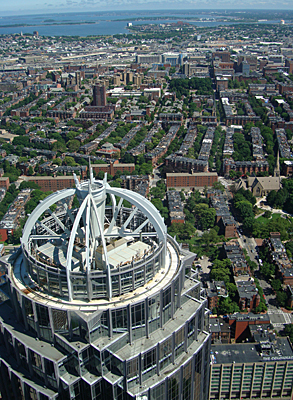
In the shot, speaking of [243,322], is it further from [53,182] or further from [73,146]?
[73,146]

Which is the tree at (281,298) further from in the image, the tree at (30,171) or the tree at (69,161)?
the tree at (30,171)

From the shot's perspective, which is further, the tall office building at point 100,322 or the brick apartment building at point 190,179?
the brick apartment building at point 190,179

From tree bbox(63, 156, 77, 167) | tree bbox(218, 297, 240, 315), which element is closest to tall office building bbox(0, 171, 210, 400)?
tree bbox(218, 297, 240, 315)

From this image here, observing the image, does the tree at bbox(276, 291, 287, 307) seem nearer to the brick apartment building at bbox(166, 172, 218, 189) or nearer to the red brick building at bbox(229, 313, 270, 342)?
the red brick building at bbox(229, 313, 270, 342)

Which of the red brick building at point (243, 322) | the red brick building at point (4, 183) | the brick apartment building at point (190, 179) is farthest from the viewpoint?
the brick apartment building at point (190, 179)

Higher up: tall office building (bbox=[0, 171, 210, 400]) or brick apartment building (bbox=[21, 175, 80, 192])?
tall office building (bbox=[0, 171, 210, 400])

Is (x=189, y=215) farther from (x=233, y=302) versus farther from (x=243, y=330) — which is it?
(x=243, y=330)

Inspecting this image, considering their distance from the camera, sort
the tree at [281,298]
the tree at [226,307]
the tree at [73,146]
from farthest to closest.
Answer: the tree at [73,146], the tree at [281,298], the tree at [226,307]

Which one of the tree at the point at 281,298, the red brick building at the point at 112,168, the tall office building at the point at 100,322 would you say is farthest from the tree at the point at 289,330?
the red brick building at the point at 112,168

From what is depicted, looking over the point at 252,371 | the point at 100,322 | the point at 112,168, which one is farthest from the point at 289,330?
the point at 112,168

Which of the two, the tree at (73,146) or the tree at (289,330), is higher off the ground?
the tree at (73,146)
